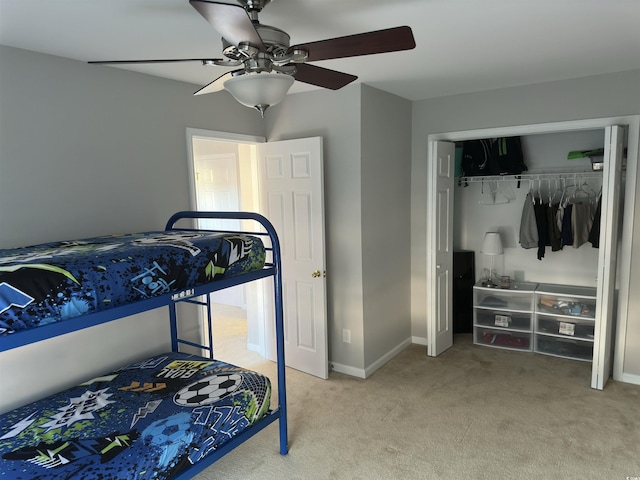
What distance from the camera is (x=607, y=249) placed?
3201 millimetres

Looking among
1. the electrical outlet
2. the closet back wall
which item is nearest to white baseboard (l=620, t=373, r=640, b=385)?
the closet back wall

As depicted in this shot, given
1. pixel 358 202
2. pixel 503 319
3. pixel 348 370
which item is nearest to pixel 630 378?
pixel 503 319

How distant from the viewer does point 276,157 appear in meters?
3.70

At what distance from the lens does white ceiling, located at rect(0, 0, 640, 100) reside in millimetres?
1899

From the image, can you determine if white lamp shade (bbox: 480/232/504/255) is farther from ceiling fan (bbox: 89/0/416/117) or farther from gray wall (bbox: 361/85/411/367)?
ceiling fan (bbox: 89/0/416/117)

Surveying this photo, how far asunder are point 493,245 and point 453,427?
1.97m

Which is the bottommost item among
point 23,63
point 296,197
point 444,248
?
point 444,248

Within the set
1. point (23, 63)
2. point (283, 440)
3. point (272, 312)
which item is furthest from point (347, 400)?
point (23, 63)

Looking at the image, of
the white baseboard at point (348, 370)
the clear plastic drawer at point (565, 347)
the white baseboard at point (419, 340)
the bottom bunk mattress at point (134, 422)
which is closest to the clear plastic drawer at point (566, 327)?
the clear plastic drawer at point (565, 347)

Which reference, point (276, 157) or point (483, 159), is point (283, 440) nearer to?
point (276, 157)

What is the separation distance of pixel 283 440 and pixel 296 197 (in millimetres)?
1806

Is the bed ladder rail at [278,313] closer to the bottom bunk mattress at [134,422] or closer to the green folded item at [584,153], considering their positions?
the bottom bunk mattress at [134,422]

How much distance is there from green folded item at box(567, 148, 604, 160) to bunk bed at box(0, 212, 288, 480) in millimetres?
2984

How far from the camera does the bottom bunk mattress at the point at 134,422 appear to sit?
1.79 metres
